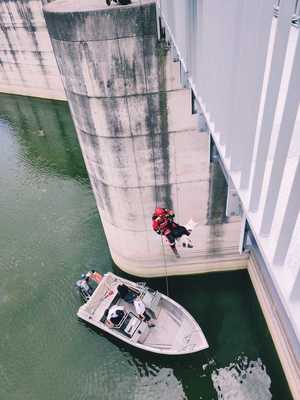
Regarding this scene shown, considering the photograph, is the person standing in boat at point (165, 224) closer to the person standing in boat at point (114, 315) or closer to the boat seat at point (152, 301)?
the boat seat at point (152, 301)

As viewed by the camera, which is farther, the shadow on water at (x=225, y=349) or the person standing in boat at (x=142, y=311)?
the person standing in boat at (x=142, y=311)

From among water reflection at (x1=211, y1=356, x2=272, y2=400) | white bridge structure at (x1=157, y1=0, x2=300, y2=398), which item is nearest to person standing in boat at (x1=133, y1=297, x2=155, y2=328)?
water reflection at (x1=211, y1=356, x2=272, y2=400)

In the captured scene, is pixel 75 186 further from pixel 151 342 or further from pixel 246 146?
pixel 246 146

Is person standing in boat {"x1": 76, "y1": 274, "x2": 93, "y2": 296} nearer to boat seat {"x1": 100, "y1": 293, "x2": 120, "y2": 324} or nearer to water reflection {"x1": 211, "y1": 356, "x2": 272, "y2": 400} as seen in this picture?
boat seat {"x1": 100, "y1": 293, "x2": 120, "y2": 324}

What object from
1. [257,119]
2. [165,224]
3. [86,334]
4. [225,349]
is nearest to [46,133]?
[86,334]

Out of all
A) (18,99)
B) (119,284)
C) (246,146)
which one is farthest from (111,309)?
(18,99)

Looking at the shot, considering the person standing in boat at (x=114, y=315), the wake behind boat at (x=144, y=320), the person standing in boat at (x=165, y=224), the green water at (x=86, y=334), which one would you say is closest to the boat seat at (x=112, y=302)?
the wake behind boat at (x=144, y=320)

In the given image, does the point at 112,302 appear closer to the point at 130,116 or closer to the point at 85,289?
the point at 85,289
